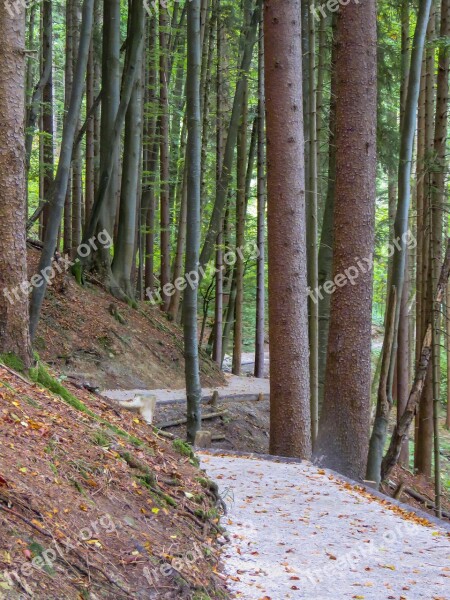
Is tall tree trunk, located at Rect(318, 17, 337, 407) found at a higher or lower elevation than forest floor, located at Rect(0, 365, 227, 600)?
higher

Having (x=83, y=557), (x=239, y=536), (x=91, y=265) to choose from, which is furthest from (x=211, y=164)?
(x=83, y=557)

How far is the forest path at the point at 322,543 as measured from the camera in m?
5.05

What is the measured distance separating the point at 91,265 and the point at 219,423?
18.7 ft

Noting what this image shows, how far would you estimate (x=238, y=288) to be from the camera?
1938 cm

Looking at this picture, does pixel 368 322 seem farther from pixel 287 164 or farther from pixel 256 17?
pixel 256 17

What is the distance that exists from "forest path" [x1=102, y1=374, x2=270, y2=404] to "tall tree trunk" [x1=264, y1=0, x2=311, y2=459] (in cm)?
335

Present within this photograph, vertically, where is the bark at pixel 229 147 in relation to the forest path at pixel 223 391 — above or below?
above

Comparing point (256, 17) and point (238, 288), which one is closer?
point (256, 17)

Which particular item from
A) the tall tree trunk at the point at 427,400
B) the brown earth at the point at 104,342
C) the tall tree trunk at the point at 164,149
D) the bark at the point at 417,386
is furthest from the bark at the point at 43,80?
the bark at the point at 417,386

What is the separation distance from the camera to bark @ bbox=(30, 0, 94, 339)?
9.18 metres

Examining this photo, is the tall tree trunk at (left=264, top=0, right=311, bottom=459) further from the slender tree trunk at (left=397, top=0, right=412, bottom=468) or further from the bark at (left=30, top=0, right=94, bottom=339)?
the slender tree trunk at (left=397, top=0, right=412, bottom=468)

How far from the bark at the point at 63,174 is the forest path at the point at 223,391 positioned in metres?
2.89

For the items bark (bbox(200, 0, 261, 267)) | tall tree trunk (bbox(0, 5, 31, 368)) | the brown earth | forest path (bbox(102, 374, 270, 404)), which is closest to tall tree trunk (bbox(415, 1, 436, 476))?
forest path (bbox(102, 374, 270, 404))

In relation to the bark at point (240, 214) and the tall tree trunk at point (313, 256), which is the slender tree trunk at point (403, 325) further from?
the bark at point (240, 214)
